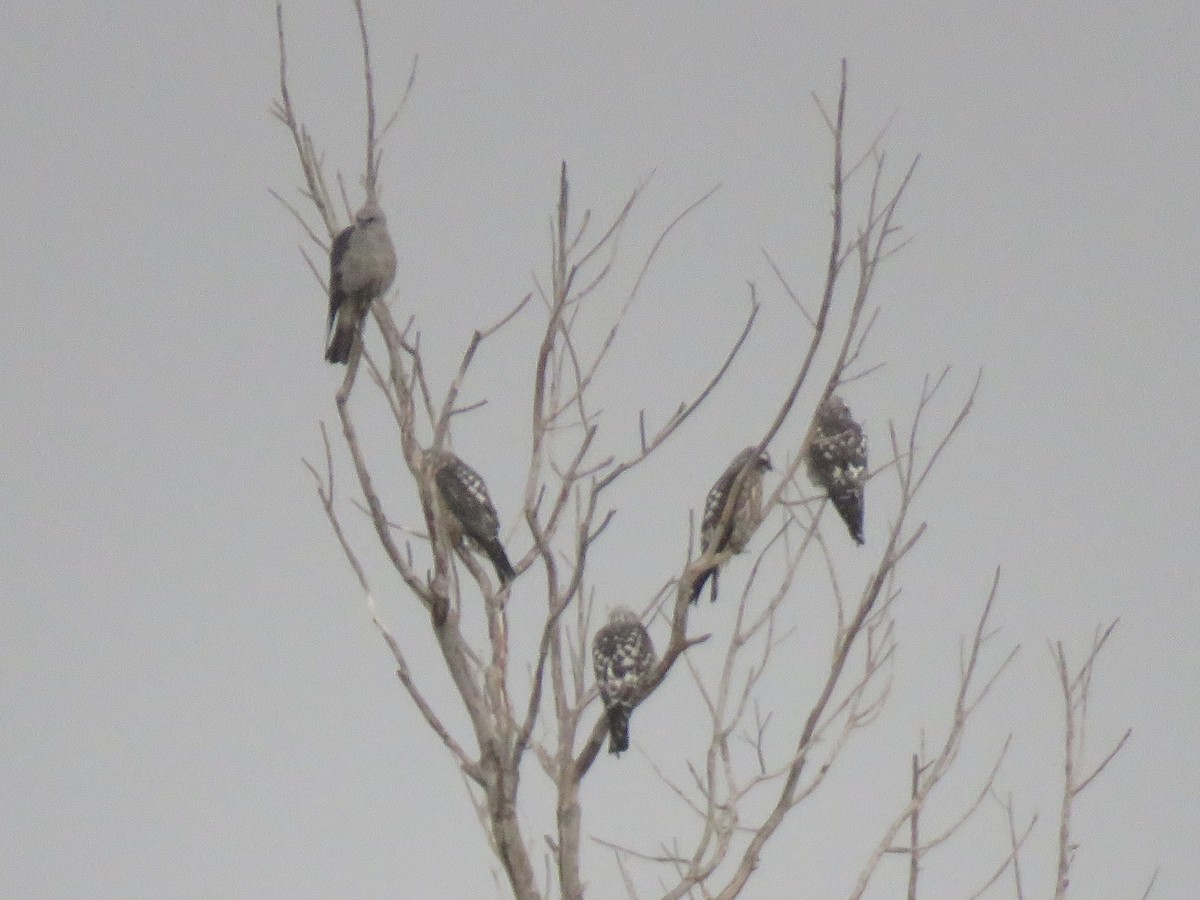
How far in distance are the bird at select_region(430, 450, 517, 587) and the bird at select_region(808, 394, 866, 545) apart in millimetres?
1625

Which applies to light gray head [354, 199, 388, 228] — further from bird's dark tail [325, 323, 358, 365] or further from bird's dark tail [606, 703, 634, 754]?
bird's dark tail [606, 703, 634, 754]

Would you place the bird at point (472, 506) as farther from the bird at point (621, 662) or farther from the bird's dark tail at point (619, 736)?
the bird's dark tail at point (619, 736)

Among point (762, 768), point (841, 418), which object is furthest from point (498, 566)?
point (762, 768)

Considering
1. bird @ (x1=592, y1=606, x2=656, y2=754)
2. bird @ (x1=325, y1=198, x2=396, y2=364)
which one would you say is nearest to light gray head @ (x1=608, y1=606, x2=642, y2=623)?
bird @ (x1=592, y1=606, x2=656, y2=754)

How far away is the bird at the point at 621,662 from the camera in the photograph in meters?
6.98

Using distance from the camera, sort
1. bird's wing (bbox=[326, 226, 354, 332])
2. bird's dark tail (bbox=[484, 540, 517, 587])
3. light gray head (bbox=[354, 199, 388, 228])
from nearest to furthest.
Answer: bird's wing (bbox=[326, 226, 354, 332])
light gray head (bbox=[354, 199, 388, 228])
bird's dark tail (bbox=[484, 540, 517, 587])

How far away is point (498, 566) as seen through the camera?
27.0 ft

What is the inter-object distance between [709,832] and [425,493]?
1.22 metres

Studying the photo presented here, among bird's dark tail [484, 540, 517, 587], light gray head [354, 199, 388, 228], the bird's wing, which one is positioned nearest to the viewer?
the bird's wing

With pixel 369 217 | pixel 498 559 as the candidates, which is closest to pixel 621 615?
pixel 498 559

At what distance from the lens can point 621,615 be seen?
834 centimetres

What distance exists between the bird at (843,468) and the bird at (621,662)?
1.17 metres

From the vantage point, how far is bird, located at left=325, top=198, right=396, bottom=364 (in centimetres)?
668

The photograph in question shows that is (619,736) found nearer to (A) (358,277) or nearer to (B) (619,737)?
(B) (619,737)
